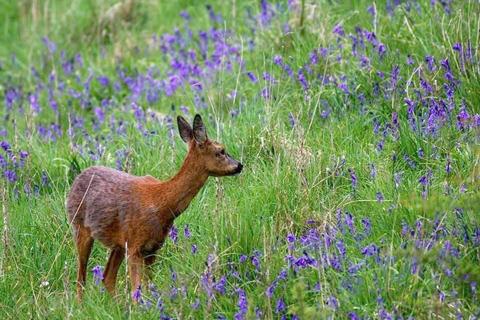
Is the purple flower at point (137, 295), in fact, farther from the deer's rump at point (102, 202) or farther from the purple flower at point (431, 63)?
the purple flower at point (431, 63)

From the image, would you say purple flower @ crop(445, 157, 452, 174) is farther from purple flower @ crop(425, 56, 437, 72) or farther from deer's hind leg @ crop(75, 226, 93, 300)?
deer's hind leg @ crop(75, 226, 93, 300)

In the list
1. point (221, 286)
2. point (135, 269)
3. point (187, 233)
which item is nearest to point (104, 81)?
point (187, 233)

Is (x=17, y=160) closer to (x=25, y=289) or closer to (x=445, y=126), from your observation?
(x=25, y=289)

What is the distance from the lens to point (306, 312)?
4.78 meters

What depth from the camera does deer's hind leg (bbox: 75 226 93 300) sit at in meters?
6.10

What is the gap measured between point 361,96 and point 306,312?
9.77 ft

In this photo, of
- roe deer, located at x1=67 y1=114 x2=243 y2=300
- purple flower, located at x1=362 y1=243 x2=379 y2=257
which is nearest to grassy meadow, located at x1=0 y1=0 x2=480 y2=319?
purple flower, located at x1=362 y1=243 x2=379 y2=257

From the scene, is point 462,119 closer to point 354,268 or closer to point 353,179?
point 353,179

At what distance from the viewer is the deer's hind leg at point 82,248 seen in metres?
6.10

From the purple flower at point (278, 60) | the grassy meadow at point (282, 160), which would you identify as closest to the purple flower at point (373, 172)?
the grassy meadow at point (282, 160)

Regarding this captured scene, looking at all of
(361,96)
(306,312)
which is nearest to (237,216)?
(306,312)

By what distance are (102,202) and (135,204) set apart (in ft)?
0.86

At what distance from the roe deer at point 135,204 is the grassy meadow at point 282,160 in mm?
174

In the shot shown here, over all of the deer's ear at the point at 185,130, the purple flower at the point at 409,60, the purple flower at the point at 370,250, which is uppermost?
the deer's ear at the point at 185,130
